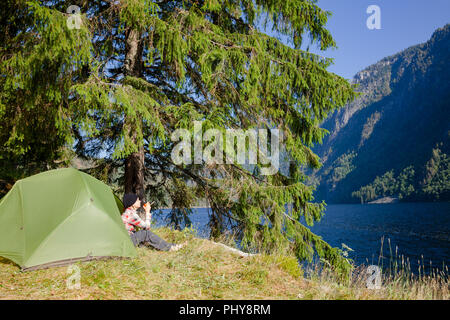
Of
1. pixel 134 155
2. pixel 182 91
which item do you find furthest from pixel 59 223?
pixel 182 91

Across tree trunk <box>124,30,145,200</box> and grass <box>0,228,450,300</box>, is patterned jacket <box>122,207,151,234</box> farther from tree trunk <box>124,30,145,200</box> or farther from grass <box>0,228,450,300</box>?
tree trunk <box>124,30,145,200</box>

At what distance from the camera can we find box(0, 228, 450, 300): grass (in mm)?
3586

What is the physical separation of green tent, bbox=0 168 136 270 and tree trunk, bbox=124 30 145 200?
1567 mm

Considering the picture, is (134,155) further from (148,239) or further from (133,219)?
(148,239)

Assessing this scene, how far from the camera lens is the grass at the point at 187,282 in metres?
3.59

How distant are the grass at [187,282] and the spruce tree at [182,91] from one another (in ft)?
6.72

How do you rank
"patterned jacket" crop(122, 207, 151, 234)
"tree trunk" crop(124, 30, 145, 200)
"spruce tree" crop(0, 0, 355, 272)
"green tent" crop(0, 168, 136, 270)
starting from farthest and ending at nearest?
"tree trunk" crop(124, 30, 145, 200)
"patterned jacket" crop(122, 207, 151, 234)
"spruce tree" crop(0, 0, 355, 272)
"green tent" crop(0, 168, 136, 270)

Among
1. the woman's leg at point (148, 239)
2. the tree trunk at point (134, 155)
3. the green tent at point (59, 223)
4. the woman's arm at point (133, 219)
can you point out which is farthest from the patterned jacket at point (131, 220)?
the tree trunk at point (134, 155)

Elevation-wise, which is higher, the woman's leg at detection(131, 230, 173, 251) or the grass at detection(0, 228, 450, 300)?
the woman's leg at detection(131, 230, 173, 251)

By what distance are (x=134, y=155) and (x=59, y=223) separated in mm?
2576

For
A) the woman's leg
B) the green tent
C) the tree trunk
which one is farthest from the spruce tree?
the woman's leg

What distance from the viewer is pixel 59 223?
4578 mm

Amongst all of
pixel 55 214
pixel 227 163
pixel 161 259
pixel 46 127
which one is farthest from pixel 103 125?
pixel 161 259
